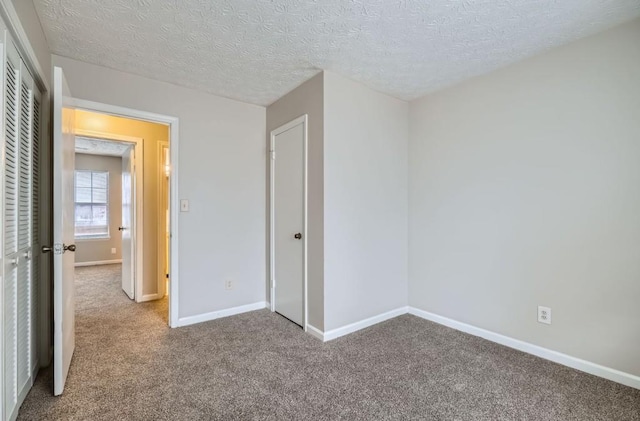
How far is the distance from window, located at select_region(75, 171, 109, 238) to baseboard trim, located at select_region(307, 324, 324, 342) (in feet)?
19.0

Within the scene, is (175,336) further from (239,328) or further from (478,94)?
(478,94)

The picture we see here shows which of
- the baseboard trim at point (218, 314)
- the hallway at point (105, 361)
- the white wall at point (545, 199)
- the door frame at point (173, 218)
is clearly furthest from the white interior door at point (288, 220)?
the white wall at point (545, 199)

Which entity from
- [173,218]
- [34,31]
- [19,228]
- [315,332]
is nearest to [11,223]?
[19,228]

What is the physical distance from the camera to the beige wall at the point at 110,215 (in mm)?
6160

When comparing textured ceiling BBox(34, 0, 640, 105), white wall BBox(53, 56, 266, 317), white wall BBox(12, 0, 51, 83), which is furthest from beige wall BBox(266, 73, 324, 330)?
white wall BBox(12, 0, 51, 83)

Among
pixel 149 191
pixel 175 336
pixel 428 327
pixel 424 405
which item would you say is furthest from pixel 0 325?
pixel 428 327

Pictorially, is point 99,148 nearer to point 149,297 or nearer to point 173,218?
point 149,297

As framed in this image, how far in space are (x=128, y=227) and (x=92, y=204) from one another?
10.8 feet

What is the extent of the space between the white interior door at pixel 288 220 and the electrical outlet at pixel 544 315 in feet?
6.13

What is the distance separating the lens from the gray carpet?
1.67 meters

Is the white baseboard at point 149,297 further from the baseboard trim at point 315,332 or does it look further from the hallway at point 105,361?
the baseboard trim at point 315,332

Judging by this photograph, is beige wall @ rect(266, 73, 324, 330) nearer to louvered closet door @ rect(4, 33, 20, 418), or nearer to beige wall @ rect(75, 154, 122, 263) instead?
louvered closet door @ rect(4, 33, 20, 418)

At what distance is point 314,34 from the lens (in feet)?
6.67

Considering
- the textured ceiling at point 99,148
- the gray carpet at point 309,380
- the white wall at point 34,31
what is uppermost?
the textured ceiling at point 99,148
